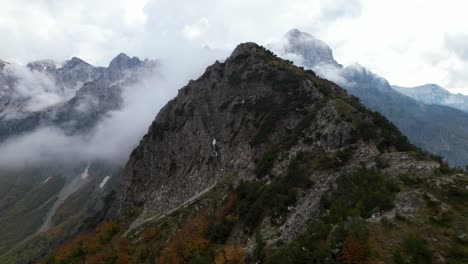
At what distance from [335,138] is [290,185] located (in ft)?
40.6

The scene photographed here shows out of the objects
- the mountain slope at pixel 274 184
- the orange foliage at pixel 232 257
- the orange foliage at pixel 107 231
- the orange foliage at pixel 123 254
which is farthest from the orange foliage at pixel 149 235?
the orange foliage at pixel 232 257

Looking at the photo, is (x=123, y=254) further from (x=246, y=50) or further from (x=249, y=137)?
(x=246, y=50)

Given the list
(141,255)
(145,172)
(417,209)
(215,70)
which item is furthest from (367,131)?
(145,172)

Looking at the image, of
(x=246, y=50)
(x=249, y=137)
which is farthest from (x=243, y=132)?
(x=246, y=50)

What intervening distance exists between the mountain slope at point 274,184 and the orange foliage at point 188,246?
231mm

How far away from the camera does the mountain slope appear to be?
2281 centimetres

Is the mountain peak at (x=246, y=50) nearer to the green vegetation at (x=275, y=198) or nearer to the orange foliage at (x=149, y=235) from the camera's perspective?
the orange foliage at (x=149, y=235)

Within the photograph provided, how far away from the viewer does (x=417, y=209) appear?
79.8ft

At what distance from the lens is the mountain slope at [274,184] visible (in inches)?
898

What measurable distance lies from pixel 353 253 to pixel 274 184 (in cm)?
2486

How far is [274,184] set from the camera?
4469 centimetres

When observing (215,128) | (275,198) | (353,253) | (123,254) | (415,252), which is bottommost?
(415,252)

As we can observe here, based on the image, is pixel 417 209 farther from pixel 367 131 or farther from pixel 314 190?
pixel 367 131

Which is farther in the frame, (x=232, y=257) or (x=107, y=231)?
(x=107, y=231)
